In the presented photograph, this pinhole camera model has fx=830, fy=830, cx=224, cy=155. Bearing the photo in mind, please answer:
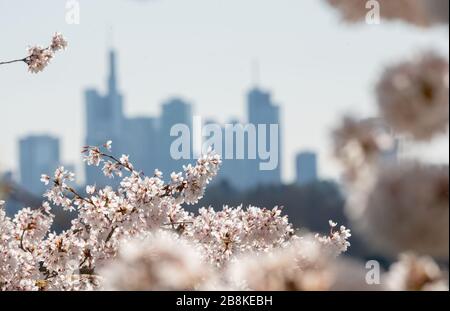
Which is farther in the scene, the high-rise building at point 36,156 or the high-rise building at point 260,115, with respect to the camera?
the high-rise building at point 36,156

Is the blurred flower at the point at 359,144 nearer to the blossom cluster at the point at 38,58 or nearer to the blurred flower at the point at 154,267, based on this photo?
the blurred flower at the point at 154,267

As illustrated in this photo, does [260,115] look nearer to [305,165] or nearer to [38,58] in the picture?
[305,165]

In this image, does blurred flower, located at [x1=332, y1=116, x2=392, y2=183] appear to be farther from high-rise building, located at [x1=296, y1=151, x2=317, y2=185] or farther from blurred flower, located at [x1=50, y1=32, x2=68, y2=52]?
high-rise building, located at [x1=296, y1=151, x2=317, y2=185]

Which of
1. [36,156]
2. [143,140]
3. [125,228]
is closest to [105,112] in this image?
[143,140]

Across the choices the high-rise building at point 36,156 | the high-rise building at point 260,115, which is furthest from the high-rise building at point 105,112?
the high-rise building at point 260,115

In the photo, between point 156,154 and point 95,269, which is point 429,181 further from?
point 156,154

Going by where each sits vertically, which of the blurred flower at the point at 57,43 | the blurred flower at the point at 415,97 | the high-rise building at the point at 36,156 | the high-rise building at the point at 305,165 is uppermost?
the high-rise building at the point at 36,156

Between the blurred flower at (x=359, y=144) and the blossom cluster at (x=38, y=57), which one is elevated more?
the blossom cluster at (x=38, y=57)

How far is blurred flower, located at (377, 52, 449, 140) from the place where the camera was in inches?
49.0

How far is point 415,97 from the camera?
1246 millimetres

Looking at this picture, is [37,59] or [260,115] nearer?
[37,59]

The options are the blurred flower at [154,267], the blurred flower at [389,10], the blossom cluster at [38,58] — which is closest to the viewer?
the blurred flower at [154,267]

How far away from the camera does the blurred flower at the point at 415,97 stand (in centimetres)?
124
